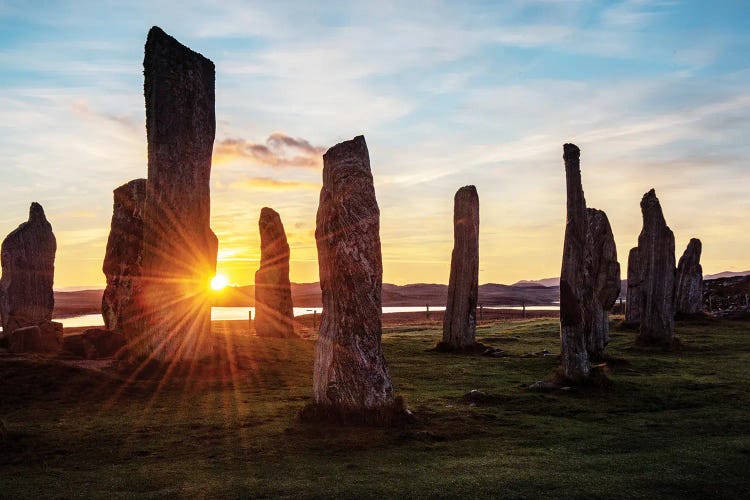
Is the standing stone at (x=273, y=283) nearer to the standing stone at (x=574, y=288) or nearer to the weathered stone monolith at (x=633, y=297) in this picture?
the weathered stone monolith at (x=633, y=297)

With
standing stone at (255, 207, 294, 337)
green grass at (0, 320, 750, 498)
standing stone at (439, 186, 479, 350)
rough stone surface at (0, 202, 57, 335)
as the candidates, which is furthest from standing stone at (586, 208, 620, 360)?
rough stone surface at (0, 202, 57, 335)

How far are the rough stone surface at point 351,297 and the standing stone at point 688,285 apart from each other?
23.5 meters

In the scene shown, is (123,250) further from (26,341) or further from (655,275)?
(655,275)

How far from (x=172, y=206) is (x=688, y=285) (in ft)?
76.5

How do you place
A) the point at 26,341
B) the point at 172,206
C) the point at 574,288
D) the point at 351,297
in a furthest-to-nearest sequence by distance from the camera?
1. the point at 26,341
2. the point at 172,206
3. the point at 574,288
4. the point at 351,297

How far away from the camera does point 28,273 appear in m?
21.5

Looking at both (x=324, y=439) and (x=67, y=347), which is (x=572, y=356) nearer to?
(x=324, y=439)

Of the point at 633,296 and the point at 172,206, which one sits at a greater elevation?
the point at 172,206

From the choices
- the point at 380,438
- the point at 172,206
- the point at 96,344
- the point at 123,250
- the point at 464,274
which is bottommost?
the point at 380,438

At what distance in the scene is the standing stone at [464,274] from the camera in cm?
2177

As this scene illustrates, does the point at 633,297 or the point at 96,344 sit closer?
the point at 96,344

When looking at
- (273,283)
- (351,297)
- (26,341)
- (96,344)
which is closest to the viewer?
(351,297)

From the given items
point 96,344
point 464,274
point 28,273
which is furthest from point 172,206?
point 464,274

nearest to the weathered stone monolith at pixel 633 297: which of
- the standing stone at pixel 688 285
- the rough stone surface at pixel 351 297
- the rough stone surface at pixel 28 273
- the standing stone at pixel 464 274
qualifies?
the standing stone at pixel 688 285
